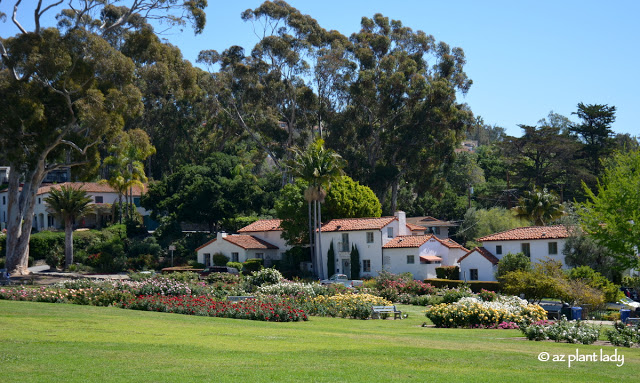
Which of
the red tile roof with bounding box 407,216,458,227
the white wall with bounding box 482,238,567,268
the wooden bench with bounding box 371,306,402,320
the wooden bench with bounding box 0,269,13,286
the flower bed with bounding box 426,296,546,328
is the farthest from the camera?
the red tile roof with bounding box 407,216,458,227

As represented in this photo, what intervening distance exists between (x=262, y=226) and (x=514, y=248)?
26.4 meters

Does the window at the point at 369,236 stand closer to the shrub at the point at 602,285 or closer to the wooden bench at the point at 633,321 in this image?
the shrub at the point at 602,285

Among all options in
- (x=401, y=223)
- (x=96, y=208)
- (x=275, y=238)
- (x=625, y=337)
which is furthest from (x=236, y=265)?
(x=625, y=337)

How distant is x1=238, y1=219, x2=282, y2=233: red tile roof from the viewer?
6906 cm

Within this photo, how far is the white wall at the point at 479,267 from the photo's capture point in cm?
5497

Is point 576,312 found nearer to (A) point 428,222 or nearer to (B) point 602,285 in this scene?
(B) point 602,285

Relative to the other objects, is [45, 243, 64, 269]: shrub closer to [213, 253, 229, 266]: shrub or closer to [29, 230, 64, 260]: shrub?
[29, 230, 64, 260]: shrub

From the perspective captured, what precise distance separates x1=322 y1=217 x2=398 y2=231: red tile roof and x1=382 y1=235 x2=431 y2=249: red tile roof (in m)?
1.74

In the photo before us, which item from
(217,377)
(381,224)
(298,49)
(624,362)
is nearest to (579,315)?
(624,362)

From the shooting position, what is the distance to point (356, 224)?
62.9 meters

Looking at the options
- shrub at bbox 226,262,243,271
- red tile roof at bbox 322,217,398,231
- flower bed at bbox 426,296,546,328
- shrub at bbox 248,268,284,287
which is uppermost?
red tile roof at bbox 322,217,398,231

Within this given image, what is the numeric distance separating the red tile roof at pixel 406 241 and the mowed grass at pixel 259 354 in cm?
3655

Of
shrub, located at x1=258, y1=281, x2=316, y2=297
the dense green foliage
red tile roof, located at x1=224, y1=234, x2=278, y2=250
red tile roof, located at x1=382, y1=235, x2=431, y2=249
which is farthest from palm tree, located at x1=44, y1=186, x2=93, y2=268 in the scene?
the dense green foliage

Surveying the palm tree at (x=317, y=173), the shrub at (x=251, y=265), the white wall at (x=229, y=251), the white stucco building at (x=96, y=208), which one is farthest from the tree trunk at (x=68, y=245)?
the palm tree at (x=317, y=173)
